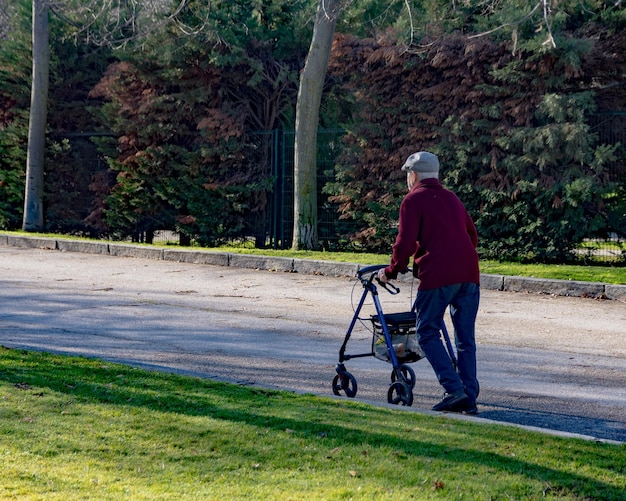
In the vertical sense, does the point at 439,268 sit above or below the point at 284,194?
below

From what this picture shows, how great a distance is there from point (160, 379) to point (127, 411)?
100 centimetres

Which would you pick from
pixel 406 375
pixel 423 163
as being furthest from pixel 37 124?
pixel 423 163

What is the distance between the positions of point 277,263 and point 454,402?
31.4 feet

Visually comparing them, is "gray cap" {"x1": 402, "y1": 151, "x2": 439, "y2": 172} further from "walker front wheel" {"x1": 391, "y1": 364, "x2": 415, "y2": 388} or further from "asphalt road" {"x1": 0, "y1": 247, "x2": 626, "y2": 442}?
"walker front wheel" {"x1": 391, "y1": 364, "x2": 415, "y2": 388}

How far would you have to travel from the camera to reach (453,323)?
650cm

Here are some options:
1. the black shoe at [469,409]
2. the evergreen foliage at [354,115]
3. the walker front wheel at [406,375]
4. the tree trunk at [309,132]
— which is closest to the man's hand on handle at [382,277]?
the walker front wheel at [406,375]

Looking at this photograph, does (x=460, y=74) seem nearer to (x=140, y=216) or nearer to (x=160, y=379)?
(x=140, y=216)

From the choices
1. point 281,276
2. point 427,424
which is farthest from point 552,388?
point 281,276

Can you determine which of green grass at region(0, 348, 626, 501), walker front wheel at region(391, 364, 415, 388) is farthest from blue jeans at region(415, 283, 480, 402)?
green grass at region(0, 348, 626, 501)

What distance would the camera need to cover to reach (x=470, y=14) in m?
17.0

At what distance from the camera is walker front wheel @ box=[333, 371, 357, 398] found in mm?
7017

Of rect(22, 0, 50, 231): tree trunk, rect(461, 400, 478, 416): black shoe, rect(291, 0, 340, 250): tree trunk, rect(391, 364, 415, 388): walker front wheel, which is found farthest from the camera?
rect(22, 0, 50, 231): tree trunk

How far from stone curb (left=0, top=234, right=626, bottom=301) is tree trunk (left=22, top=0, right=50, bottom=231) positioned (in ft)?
6.48

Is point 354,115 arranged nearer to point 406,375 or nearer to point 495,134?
point 495,134
